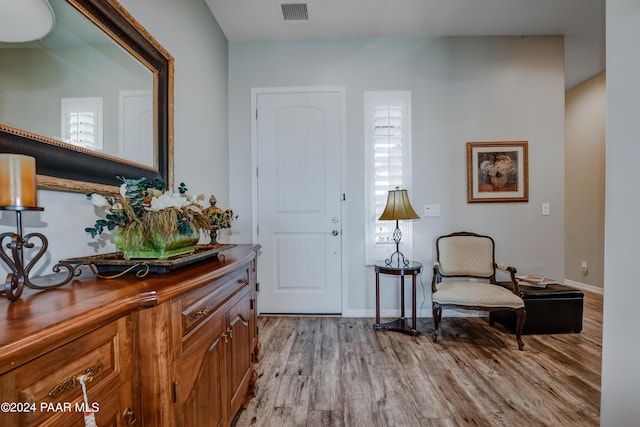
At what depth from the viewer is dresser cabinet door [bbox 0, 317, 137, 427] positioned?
0.54 m

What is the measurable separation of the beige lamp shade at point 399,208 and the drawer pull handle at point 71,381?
237cm

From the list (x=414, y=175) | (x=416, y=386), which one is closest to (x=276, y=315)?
(x=416, y=386)

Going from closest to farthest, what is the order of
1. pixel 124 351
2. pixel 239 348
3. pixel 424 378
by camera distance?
pixel 124 351 < pixel 239 348 < pixel 424 378

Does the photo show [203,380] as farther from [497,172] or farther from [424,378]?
[497,172]

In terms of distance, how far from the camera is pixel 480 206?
314 cm

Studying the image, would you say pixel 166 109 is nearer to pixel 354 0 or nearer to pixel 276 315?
pixel 354 0

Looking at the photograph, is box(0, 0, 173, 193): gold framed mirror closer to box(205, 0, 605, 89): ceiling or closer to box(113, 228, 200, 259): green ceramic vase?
box(113, 228, 200, 259): green ceramic vase

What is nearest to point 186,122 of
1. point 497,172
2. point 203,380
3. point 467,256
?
point 203,380

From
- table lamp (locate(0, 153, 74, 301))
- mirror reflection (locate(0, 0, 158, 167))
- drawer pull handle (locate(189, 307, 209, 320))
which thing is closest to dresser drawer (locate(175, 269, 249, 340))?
drawer pull handle (locate(189, 307, 209, 320))

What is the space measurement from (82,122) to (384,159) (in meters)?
2.56

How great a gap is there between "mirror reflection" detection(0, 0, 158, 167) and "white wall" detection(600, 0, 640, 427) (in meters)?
2.26

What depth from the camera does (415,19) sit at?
9.28 feet

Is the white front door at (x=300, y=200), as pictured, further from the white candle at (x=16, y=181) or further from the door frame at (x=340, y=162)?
the white candle at (x=16, y=181)

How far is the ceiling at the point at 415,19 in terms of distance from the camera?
2.63m
